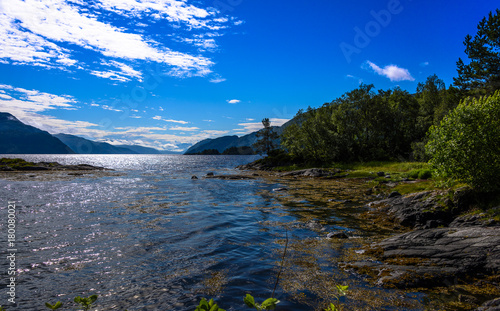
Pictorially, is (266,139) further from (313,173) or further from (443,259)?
(443,259)

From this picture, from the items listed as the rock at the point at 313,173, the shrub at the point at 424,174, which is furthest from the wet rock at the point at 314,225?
the rock at the point at 313,173

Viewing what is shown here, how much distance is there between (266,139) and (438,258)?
347ft

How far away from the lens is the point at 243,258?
1227 centimetres

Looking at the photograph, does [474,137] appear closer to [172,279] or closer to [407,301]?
[407,301]

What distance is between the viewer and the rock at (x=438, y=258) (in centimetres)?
938

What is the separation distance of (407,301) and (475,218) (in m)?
9.95

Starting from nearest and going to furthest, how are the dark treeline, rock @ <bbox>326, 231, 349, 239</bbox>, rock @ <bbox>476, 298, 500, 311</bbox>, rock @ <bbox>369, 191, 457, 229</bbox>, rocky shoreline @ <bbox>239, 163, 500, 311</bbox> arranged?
rock @ <bbox>476, 298, 500, 311</bbox>, rocky shoreline @ <bbox>239, 163, 500, 311</bbox>, rock @ <bbox>326, 231, 349, 239</bbox>, rock @ <bbox>369, 191, 457, 229</bbox>, the dark treeline

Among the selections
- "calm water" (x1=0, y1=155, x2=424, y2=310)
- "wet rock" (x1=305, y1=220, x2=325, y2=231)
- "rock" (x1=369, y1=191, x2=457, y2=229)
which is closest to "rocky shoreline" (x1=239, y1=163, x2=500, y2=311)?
"rock" (x1=369, y1=191, x2=457, y2=229)

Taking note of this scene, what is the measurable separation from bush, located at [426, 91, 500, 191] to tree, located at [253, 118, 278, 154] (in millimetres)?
97763

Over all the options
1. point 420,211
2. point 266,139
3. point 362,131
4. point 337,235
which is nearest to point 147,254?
point 337,235

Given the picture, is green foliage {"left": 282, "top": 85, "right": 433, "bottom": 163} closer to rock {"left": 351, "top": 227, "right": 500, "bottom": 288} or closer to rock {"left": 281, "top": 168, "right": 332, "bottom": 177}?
rock {"left": 281, "top": 168, "right": 332, "bottom": 177}

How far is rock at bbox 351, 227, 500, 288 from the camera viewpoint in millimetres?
9375

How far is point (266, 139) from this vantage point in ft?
379

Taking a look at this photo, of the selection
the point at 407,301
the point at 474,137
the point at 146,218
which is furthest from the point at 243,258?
the point at 474,137
